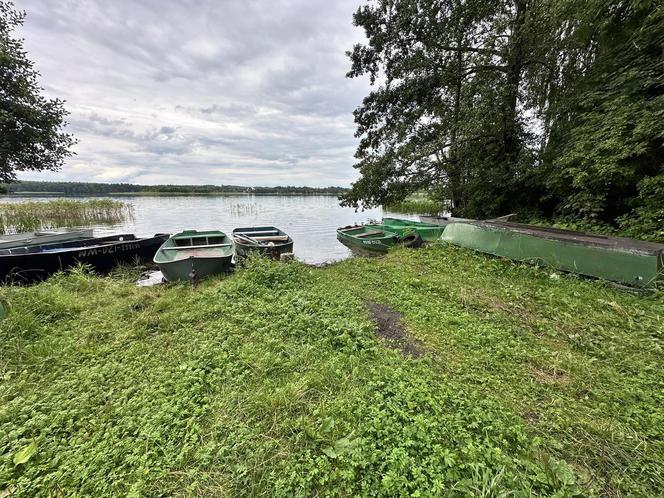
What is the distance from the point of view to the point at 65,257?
7.82 meters

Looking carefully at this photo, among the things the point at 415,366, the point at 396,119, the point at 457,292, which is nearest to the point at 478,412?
the point at 415,366

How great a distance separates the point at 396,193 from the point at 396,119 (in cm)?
352

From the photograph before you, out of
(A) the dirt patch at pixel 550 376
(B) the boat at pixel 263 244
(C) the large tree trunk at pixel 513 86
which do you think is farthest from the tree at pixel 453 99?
(A) the dirt patch at pixel 550 376

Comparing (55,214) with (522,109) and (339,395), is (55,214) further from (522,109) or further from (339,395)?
(522,109)

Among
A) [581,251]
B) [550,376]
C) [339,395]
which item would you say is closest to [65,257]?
[339,395]

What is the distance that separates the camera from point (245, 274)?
20.0 feet

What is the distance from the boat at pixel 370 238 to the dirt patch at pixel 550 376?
7259 millimetres

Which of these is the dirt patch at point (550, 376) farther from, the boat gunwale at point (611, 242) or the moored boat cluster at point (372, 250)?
the boat gunwale at point (611, 242)

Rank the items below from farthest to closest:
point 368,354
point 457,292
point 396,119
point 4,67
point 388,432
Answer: point 396,119 < point 4,67 < point 457,292 < point 368,354 < point 388,432

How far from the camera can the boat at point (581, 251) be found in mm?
4578

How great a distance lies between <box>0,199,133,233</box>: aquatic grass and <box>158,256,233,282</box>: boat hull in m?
15.4

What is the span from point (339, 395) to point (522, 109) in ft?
42.8

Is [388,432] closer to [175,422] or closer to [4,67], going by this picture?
[175,422]

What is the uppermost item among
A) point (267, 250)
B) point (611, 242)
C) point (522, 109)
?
point (522, 109)
